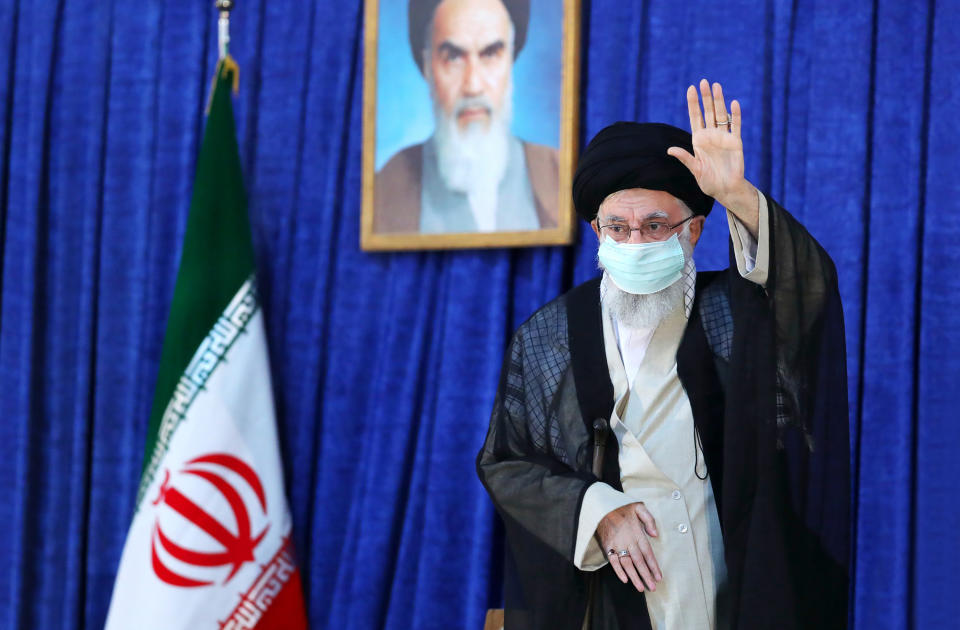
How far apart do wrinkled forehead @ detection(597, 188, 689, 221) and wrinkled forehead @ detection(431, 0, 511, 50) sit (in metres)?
1.39

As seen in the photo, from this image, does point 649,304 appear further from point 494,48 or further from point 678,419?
point 494,48

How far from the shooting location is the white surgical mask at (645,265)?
2.31m

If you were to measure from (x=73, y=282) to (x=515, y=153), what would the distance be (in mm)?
1676

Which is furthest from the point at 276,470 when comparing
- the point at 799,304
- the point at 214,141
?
the point at 799,304

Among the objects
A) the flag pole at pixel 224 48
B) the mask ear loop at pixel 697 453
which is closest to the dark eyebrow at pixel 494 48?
the flag pole at pixel 224 48

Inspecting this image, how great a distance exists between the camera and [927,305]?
301 cm

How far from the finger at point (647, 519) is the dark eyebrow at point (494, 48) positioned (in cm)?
186

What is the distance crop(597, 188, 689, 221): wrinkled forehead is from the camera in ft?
7.72

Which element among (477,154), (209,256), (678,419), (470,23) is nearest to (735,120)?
(678,419)

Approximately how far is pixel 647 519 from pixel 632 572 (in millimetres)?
100

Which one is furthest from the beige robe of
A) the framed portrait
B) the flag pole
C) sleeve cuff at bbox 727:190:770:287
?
the flag pole

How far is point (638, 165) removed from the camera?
234cm

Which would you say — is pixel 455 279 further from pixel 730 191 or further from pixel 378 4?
pixel 730 191

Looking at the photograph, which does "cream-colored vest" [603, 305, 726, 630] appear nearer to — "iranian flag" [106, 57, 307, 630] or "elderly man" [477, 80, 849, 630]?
"elderly man" [477, 80, 849, 630]
